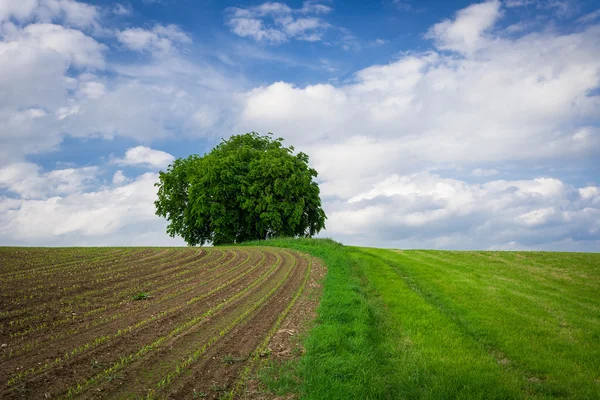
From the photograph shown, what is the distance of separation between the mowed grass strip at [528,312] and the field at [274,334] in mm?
58

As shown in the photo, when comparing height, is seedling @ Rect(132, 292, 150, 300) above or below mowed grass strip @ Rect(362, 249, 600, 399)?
above

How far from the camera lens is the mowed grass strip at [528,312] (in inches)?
352

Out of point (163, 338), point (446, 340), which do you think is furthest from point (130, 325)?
point (446, 340)

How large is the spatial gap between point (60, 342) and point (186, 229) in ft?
120

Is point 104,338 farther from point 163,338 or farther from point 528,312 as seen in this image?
point 528,312

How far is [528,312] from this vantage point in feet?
48.2

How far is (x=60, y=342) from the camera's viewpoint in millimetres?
9188

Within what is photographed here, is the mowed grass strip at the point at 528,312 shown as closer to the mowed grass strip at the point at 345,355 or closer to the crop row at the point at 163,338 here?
the mowed grass strip at the point at 345,355

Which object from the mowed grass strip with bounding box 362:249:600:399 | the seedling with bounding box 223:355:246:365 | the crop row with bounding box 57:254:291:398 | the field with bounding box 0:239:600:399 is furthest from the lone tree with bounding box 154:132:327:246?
the seedling with bounding box 223:355:246:365

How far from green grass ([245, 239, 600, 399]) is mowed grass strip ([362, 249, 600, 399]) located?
1.7 inches

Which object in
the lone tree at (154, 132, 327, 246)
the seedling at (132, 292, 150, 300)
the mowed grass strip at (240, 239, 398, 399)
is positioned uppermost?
the lone tree at (154, 132, 327, 246)

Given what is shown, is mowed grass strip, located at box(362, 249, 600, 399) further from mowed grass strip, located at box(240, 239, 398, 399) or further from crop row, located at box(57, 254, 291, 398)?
crop row, located at box(57, 254, 291, 398)

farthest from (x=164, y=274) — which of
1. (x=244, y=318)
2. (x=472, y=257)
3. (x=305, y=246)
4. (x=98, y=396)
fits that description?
(x=472, y=257)

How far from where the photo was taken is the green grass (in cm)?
800
